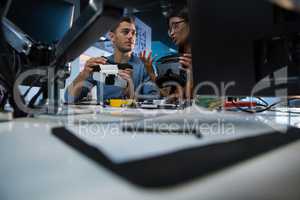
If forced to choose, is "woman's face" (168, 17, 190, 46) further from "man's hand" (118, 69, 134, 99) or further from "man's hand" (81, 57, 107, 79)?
"man's hand" (81, 57, 107, 79)

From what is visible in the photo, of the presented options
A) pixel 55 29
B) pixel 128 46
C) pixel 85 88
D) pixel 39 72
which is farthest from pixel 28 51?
pixel 128 46

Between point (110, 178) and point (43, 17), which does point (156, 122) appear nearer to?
point (110, 178)

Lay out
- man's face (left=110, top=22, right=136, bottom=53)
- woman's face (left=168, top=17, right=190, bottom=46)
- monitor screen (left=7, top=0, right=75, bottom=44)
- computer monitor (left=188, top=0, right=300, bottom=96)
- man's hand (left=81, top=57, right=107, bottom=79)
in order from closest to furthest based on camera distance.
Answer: computer monitor (left=188, top=0, right=300, bottom=96) → monitor screen (left=7, top=0, right=75, bottom=44) → woman's face (left=168, top=17, right=190, bottom=46) → man's hand (left=81, top=57, right=107, bottom=79) → man's face (left=110, top=22, right=136, bottom=53)

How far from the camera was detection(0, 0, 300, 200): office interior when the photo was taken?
0.49 ft

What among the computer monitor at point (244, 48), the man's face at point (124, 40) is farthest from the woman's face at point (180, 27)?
the man's face at point (124, 40)

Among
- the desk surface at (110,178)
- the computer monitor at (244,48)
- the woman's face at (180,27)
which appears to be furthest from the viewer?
the woman's face at (180,27)

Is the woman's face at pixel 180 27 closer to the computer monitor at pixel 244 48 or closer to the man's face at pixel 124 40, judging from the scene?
the computer monitor at pixel 244 48

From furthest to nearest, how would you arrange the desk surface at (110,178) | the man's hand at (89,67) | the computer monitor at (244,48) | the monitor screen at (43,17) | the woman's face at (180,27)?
the man's hand at (89,67) → the woman's face at (180,27) → the monitor screen at (43,17) → the computer monitor at (244,48) → the desk surface at (110,178)

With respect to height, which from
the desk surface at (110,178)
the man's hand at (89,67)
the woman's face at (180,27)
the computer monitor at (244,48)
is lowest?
the desk surface at (110,178)

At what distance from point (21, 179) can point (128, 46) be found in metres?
2.66

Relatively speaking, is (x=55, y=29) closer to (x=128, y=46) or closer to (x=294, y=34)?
(x=294, y=34)

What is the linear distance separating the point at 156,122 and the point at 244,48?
0.26 metres

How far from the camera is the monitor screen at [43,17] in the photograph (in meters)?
0.65

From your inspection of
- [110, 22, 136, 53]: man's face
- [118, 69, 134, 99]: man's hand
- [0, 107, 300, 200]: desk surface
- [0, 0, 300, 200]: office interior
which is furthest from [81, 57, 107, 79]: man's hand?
[0, 107, 300, 200]: desk surface
